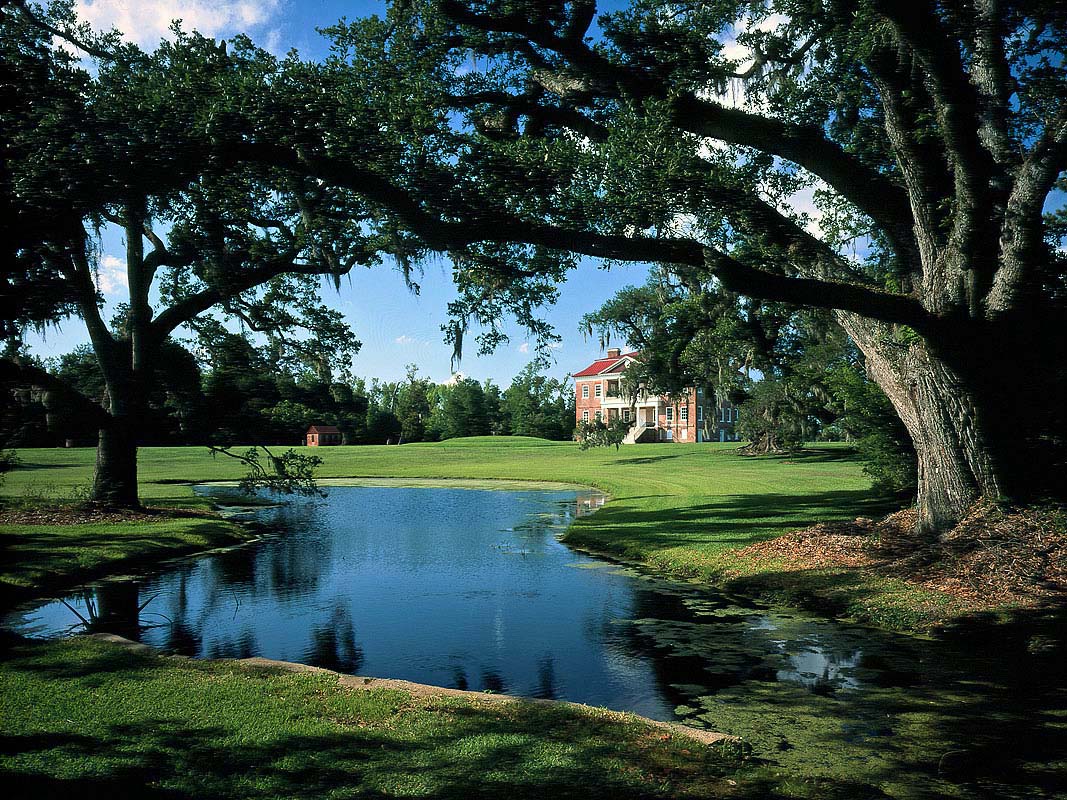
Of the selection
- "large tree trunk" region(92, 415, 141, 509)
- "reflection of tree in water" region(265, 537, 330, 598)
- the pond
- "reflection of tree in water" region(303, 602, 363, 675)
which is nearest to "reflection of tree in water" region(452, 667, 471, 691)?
the pond

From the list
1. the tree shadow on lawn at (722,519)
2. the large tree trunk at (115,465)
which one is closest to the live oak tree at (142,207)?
the large tree trunk at (115,465)

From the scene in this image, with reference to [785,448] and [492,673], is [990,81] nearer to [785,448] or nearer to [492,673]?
[492,673]

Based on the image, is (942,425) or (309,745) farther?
(942,425)

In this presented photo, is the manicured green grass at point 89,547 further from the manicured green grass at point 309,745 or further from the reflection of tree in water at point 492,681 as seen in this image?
the reflection of tree in water at point 492,681

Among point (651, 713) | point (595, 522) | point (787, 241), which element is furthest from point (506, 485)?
point (651, 713)

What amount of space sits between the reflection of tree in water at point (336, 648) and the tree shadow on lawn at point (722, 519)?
724 cm

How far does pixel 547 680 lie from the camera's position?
7.59m

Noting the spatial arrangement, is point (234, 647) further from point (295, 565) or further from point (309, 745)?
point (295, 565)

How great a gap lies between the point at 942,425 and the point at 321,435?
8505 cm

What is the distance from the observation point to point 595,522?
19.6 metres

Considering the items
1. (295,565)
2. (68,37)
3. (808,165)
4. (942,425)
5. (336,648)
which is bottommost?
(295,565)

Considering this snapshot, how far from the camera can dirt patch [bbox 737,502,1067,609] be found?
32.7 ft

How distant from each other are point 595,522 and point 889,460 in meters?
7.23

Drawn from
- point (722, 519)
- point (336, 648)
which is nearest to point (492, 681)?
point (336, 648)
